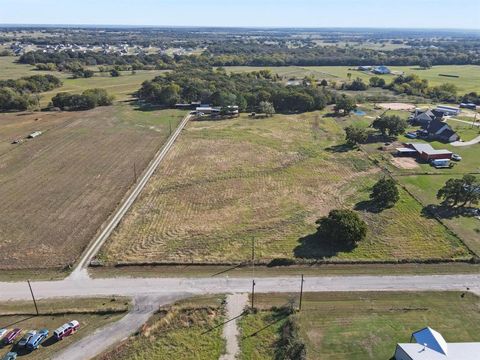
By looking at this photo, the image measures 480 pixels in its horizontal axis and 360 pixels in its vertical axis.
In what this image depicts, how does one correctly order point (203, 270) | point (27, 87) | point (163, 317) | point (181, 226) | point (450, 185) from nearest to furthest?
point (163, 317), point (203, 270), point (181, 226), point (450, 185), point (27, 87)

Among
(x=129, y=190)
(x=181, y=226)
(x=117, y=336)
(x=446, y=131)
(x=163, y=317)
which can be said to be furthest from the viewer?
(x=446, y=131)

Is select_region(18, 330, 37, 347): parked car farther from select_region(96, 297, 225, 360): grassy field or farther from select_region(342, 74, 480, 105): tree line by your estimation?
select_region(342, 74, 480, 105): tree line

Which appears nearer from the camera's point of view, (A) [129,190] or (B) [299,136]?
(A) [129,190]

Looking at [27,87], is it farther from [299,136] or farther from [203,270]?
[203,270]

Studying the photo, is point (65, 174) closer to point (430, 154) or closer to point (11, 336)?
point (11, 336)

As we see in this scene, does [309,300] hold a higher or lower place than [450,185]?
lower

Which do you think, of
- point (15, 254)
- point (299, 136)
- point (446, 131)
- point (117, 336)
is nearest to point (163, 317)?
point (117, 336)

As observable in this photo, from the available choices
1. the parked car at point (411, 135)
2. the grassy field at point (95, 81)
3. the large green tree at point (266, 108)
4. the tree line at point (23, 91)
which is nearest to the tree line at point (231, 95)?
the large green tree at point (266, 108)
